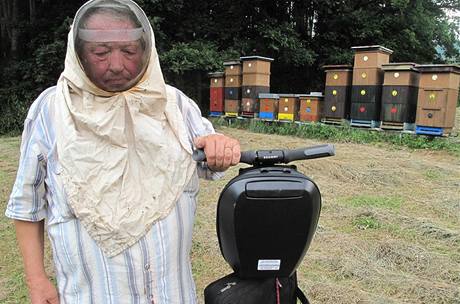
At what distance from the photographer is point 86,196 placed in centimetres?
106

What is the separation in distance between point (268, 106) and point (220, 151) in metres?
7.65

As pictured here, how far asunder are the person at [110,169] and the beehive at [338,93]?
690 cm

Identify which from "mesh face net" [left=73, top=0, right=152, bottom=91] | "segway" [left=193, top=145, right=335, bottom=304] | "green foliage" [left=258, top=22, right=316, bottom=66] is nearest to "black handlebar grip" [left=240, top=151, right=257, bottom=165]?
"segway" [left=193, top=145, right=335, bottom=304]

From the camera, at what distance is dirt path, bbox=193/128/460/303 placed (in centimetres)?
267

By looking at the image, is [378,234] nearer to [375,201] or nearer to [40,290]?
[375,201]

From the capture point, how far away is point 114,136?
106 centimetres

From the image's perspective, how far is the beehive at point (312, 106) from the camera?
26.5 ft

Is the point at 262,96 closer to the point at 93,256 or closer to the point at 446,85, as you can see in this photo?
the point at 446,85

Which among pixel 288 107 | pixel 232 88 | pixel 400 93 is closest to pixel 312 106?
pixel 288 107

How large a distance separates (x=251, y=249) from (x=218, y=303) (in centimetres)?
18

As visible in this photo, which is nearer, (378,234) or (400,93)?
(378,234)

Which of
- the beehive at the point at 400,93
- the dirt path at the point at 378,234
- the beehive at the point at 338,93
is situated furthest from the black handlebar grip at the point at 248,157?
the beehive at the point at 338,93

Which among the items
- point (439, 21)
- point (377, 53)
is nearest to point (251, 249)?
point (377, 53)

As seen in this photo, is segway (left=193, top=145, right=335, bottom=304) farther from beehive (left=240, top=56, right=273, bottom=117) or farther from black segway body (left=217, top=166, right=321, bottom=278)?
beehive (left=240, top=56, right=273, bottom=117)
